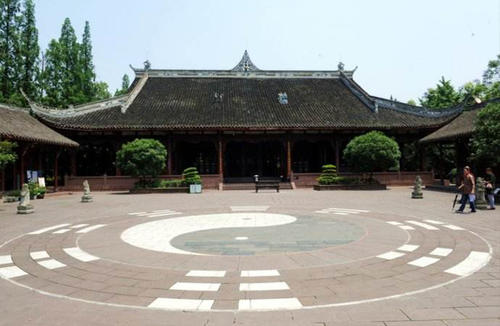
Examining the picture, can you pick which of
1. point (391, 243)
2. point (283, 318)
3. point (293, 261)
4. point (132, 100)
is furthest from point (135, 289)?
point (132, 100)

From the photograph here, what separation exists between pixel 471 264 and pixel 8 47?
124 feet

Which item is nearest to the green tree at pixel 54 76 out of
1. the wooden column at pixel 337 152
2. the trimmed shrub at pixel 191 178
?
the trimmed shrub at pixel 191 178

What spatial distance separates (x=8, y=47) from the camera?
101ft

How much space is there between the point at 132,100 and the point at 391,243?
2521 centimetres

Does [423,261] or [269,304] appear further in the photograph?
[423,261]

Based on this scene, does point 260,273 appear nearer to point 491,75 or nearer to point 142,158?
point 142,158

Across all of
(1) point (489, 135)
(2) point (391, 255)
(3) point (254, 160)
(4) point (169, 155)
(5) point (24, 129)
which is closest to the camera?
(2) point (391, 255)

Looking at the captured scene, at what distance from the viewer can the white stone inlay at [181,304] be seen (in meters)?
3.81

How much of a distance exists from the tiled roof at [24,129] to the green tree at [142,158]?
4.22 meters

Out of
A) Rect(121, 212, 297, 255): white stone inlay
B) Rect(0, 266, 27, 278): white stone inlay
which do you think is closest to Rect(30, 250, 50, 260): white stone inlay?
Rect(0, 266, 27, 278): white stone inlay

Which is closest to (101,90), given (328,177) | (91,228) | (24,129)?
(24,129)

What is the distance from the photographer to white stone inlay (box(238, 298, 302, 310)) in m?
3.78

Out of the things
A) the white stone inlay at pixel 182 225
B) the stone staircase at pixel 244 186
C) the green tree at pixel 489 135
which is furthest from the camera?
the stone staircase at pixel 244 186

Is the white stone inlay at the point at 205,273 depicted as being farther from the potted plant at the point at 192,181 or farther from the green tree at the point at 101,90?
the green tree at the point at 101,90
